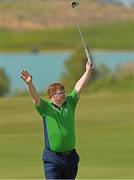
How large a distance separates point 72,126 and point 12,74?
121 feet

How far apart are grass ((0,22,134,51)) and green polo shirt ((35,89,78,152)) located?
73.6 metres

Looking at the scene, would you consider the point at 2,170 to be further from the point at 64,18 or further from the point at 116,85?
the point at 64,18

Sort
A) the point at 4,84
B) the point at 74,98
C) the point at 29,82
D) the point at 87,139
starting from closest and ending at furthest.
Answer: the point at 29,82
the point at 74,98
the point at 87,139
the point at 4,84

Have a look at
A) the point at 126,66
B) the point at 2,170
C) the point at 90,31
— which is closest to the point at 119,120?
the point at 2,170

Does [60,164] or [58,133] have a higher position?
[58,133]

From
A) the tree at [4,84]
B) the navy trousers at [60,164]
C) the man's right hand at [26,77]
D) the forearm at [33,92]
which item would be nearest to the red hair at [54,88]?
the forearm at [33,92]

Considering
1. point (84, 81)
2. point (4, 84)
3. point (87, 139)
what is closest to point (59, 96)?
point (84, 81)

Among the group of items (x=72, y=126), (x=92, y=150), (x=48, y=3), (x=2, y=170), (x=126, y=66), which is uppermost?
(x=72, y=126)

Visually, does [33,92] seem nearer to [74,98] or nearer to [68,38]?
[74,98]

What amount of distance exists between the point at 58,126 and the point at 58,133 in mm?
67

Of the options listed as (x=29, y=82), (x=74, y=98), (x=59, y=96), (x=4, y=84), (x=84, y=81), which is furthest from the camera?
(x=4, y=84)

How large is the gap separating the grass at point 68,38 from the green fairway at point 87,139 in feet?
180

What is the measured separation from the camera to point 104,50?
81.4 meters

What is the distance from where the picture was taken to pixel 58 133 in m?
7.66
